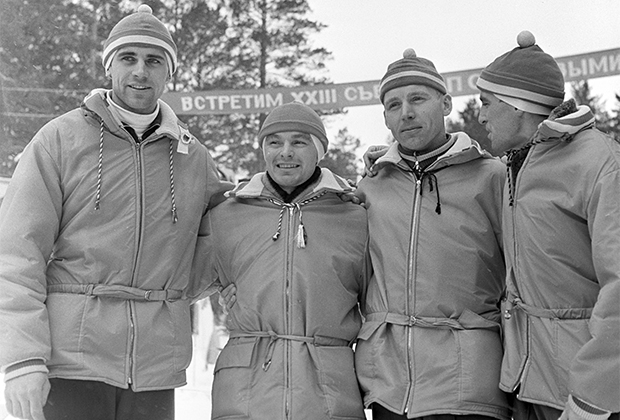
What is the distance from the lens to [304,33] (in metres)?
9.62

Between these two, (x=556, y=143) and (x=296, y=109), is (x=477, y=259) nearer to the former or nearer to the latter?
(x=556, y=143)

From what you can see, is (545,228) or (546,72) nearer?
(545,228)

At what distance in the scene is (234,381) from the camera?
2.18m

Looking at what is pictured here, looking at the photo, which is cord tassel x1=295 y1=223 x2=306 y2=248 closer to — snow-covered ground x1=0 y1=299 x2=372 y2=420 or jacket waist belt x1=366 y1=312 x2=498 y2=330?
jacket waist belt x1=366 y1=312 x2=498 y2=330

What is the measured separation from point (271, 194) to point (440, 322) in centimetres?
72

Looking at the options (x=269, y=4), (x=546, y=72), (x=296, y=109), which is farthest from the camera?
(x=269, y=4)

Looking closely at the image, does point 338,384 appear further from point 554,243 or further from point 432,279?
point 554,243

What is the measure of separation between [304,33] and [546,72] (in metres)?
7.93

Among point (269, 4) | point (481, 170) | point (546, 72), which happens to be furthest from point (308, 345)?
point (269, 4)

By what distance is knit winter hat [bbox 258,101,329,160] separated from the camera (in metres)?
2.33

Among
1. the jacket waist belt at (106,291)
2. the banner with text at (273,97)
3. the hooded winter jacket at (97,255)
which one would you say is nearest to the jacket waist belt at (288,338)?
the hooded winter jacket at (97,255)

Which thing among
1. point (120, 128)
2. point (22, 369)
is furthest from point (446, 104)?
point (22, 369)

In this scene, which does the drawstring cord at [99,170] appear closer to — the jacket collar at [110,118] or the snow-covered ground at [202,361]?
Result: the jacket collar at [110,118]

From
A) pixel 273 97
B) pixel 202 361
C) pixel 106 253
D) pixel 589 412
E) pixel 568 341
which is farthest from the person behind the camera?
pixel 273 97
